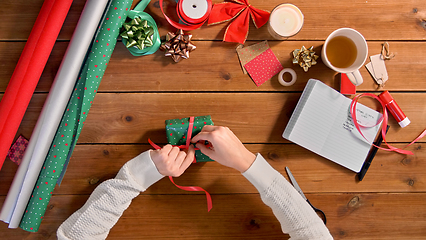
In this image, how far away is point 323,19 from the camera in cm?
89

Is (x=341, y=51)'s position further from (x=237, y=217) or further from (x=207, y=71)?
(x=237, y=217)

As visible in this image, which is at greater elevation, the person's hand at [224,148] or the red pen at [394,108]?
the red pen at [394,108]

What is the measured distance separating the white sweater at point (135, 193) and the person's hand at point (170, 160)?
0.07 ft

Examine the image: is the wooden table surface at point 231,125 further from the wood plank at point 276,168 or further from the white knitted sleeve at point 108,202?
the white knitted sleeve at point 108,202

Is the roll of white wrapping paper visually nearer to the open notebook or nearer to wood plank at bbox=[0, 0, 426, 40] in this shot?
wood plank at bbox=[0, 0, 426, 40]

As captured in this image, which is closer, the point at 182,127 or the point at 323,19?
the point at 182,127

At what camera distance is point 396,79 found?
89cm

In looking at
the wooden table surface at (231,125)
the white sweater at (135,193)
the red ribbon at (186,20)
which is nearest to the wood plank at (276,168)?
the wooden table surface at (231,125)

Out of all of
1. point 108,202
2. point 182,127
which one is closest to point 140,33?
point 182,127

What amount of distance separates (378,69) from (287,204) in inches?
23.4

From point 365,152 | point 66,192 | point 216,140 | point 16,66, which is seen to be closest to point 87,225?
point 66,192

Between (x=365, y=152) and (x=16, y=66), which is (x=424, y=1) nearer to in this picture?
(x=365, y=152)

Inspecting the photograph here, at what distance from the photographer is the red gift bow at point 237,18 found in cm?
86

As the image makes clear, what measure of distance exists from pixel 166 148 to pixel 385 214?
830mm
